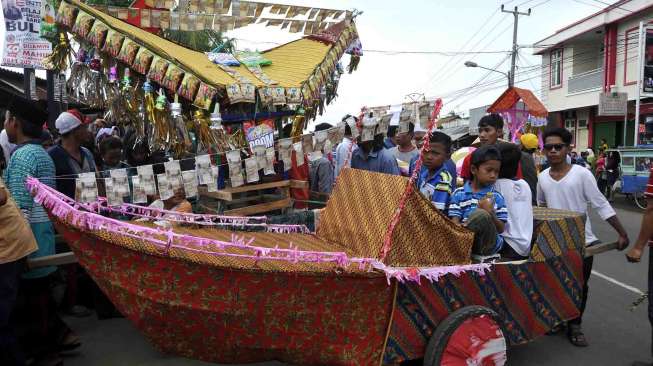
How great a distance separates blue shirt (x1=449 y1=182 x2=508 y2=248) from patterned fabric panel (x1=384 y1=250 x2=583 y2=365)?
31cm

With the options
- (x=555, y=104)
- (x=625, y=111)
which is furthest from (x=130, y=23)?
(x=555, y=104)

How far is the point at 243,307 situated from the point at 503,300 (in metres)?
1.64

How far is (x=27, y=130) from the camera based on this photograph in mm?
3096

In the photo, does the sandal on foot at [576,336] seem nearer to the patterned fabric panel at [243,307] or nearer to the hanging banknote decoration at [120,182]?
the patterned fabric panel at [243,307]

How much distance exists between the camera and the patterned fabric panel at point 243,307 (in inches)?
90.7

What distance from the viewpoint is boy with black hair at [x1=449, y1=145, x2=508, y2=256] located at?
2.75 m

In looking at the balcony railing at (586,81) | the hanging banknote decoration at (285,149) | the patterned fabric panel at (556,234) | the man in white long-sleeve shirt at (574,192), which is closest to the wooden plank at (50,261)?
the hanging banknote decoration at (285,149)

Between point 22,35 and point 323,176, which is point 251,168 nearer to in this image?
point 323,176

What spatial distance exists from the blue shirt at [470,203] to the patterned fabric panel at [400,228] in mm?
345

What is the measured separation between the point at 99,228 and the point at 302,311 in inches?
44.4

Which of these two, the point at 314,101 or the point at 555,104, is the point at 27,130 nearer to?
the point at 314,101

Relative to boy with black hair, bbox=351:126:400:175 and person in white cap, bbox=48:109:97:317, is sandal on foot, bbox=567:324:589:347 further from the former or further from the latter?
person in white cap, bbox=48:109:97:317

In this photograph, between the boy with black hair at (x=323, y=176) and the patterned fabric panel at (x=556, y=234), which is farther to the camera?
the boy with black hair at (x=323, y=176)

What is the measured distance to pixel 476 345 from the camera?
2617 mm
